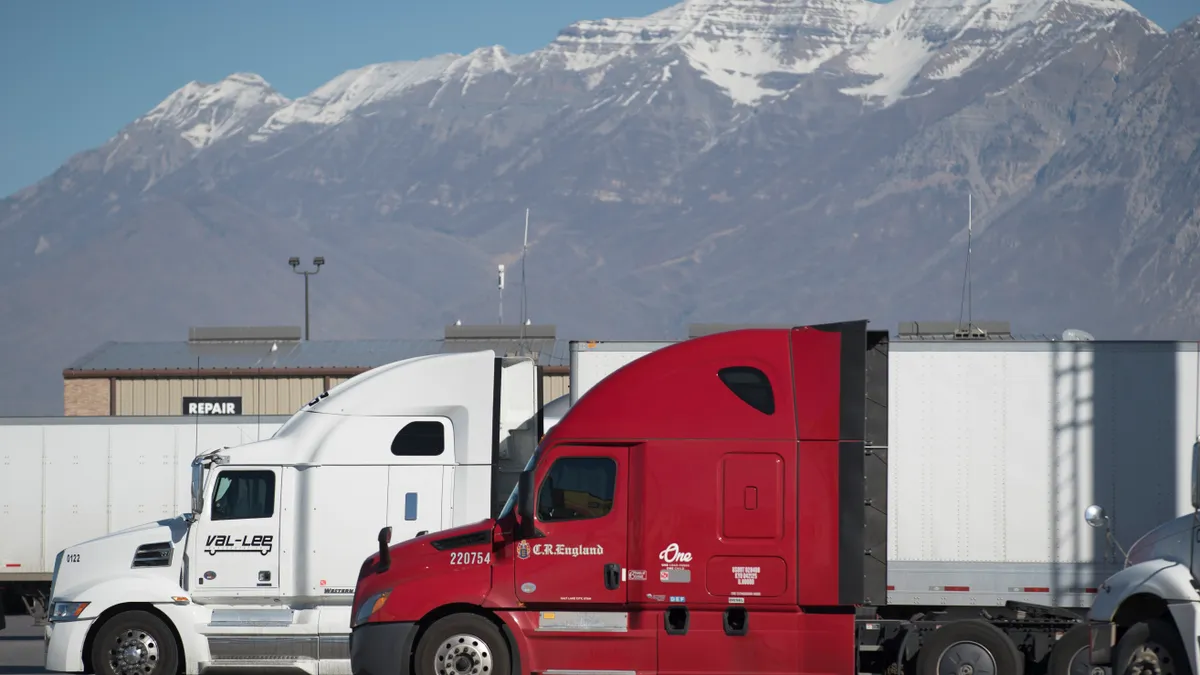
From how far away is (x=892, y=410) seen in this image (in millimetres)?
16734

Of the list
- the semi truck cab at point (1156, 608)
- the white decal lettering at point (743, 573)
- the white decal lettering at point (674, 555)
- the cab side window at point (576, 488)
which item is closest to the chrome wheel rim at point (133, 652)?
the cab side window at point (576, 488)

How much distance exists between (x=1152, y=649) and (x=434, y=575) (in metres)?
6.23

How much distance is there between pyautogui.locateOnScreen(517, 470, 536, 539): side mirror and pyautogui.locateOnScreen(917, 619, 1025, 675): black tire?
4.18m

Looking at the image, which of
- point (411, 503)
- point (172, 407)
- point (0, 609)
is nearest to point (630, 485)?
point (411, 503)

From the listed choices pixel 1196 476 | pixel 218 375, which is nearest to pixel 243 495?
pixel 1196 476

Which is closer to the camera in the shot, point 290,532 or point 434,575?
point 434,575

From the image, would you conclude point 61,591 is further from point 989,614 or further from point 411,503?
point 989,614

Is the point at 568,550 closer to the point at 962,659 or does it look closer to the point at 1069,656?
the point at 962,659

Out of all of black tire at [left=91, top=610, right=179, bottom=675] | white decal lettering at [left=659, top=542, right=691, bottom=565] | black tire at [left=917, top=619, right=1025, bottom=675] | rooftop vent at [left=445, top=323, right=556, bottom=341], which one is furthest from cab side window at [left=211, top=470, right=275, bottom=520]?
rooftop vent at [left=445, top=323, right=556, bottom=341]

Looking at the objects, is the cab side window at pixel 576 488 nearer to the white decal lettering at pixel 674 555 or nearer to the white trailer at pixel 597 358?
the white decal lettering at pixel 674 555

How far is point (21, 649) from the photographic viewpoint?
77.4 ft

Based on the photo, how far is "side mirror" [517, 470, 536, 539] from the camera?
1395 cm

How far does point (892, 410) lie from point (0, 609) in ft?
34.6

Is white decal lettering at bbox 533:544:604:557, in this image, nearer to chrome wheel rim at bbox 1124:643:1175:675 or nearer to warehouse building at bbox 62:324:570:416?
chrome wheel rim at bbox 1124:643:1175:675
